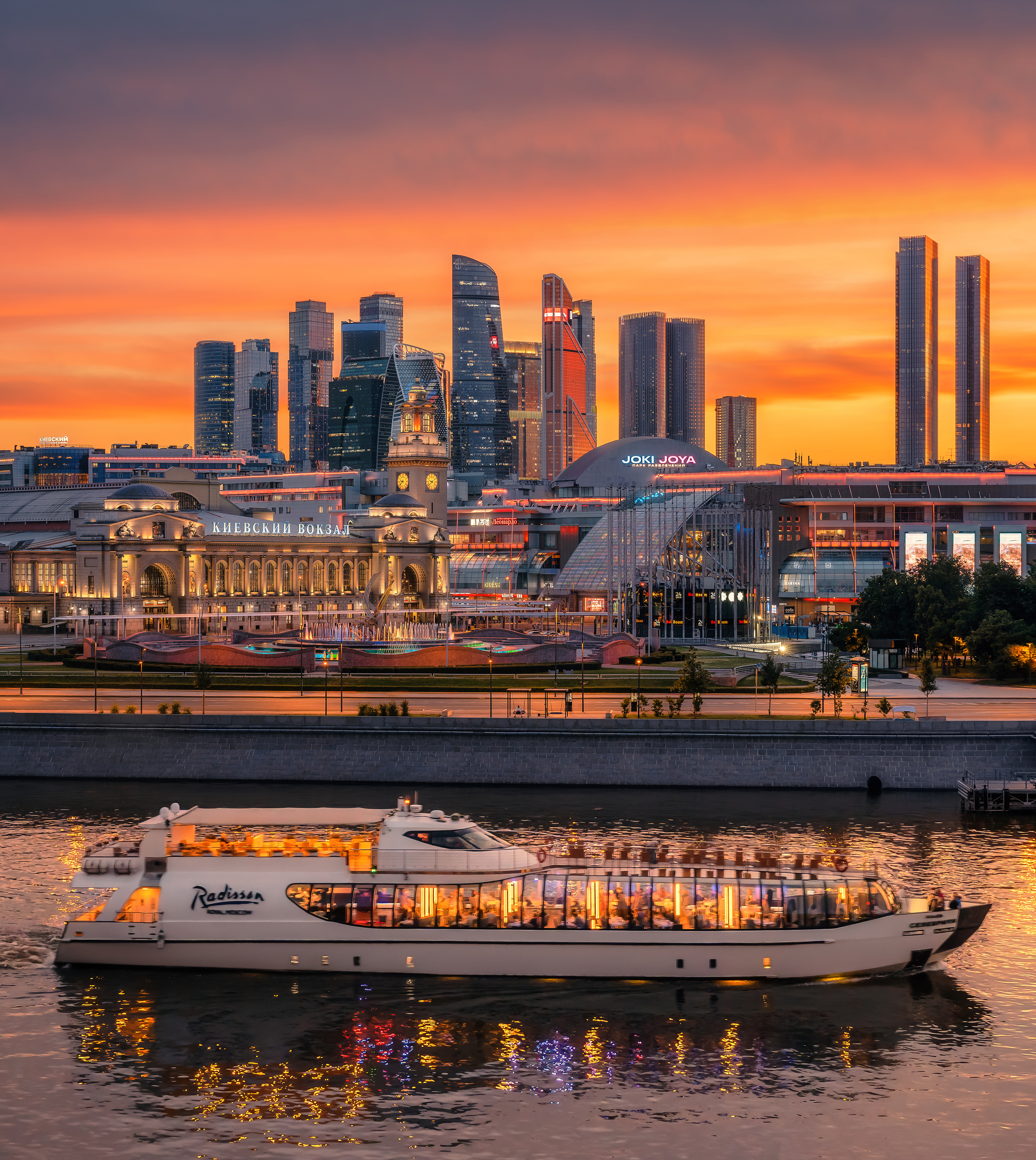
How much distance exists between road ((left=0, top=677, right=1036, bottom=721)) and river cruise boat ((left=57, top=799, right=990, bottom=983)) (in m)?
33.9

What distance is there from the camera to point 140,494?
191 metres

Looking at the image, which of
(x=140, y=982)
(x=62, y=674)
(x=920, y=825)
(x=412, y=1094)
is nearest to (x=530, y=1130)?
(x=412, y=1094)

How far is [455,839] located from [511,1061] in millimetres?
11328

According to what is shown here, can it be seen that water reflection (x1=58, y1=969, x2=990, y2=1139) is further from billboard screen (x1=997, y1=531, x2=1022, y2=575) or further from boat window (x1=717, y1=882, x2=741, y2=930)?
billboard screen (x1=997, y1=531, x2=1022, y2=575)

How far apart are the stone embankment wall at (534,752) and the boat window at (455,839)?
87.8 feet

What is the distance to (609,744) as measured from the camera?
262ft

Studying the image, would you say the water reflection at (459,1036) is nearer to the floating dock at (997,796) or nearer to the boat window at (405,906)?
the boat window at (405,906)

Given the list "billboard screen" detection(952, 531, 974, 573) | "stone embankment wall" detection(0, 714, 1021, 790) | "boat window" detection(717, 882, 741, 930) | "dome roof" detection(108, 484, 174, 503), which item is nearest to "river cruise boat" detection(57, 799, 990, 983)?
"boat window" detection(717, 882, 741, 930)

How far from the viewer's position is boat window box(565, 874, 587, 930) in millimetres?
50469

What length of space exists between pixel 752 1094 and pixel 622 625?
114 metres

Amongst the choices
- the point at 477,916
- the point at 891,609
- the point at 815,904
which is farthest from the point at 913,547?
the point at 477,916

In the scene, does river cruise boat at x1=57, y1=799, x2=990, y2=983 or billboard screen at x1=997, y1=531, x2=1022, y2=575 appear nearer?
river cruise boat at x1=57, y1=799, x2=990, y2=983

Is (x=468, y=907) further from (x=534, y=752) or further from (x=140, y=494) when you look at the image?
(x=140, y=494)

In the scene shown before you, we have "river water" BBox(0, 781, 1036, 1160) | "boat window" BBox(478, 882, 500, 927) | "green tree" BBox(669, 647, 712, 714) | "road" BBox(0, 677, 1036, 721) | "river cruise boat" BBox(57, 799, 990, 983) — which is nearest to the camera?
"river water" BBox(0, 781, 1036, 1160)
